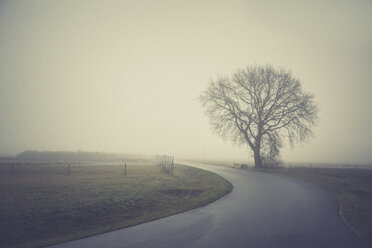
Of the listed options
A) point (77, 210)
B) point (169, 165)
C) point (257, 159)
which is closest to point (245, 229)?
point (77, 210)

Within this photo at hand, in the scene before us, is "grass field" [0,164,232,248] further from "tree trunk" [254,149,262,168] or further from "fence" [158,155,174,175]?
"tree trunk" [254,149,262,168]

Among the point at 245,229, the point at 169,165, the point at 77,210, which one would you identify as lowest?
the point at 77,210

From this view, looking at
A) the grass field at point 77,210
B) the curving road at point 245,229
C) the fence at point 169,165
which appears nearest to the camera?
the curving road at point 245,229

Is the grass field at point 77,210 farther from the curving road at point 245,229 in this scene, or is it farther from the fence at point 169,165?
the fence at point 169,165

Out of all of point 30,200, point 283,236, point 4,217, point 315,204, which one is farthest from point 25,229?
point 315,204

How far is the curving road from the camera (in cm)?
460

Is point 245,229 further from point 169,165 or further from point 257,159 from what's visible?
point 257,159

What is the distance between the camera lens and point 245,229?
537 cm

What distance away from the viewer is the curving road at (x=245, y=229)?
15.1 feet

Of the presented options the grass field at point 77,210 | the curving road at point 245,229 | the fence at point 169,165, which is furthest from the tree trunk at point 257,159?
the curving road at point 245,229

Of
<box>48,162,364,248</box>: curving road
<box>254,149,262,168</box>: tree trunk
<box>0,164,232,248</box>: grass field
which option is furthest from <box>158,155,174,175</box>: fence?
<box>48,162,364,248</box>: curving road

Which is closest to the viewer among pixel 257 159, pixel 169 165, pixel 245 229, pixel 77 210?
pixel 245 229

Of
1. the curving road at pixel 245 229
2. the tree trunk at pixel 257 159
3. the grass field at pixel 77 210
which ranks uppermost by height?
the tree trunk at pixel 257 159

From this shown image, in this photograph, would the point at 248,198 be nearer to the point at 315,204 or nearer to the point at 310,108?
the point at 315,204
